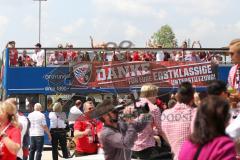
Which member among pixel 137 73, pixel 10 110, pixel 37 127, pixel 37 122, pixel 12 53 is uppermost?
pixel 12 53

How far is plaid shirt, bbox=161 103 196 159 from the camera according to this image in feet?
23.0

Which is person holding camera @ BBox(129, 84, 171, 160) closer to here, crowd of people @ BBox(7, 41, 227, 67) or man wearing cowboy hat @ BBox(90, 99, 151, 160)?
man wearing cowboy hat @ BBox(90, 99, 151, 160)

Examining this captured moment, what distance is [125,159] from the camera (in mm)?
6883

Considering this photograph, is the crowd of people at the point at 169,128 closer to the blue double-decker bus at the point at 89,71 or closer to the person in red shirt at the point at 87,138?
the person in red shirt at the point at 87,138

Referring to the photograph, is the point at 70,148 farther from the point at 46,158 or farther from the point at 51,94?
the point at 51,94

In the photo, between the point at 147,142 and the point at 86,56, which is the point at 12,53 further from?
the point at 147,142

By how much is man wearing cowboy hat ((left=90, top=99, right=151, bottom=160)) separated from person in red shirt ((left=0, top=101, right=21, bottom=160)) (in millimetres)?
1014

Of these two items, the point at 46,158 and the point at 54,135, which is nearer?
the point at 54,135

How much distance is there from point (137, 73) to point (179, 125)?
57.5 feet

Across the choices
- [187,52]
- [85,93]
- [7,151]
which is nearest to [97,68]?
[85,93]

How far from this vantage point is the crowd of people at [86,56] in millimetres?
25234

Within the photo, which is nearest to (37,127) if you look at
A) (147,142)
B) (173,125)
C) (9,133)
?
(147,142)

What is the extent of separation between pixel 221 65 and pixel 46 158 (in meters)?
8.74

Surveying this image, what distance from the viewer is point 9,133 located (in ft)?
24.2
